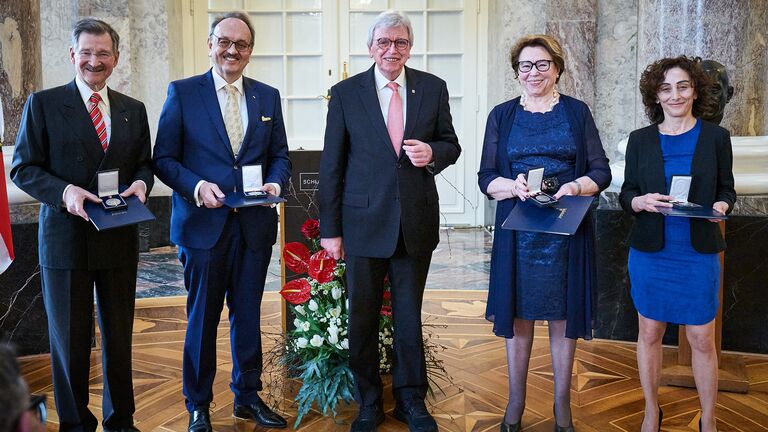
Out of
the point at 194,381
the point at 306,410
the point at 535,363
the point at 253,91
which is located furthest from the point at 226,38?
the point at 535,363

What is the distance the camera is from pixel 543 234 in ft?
10.5

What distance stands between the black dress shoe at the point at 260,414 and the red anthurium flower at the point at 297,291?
1.65 ft

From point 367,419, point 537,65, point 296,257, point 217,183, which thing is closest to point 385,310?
point 296,257

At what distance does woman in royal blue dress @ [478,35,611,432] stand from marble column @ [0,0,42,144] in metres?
2.88

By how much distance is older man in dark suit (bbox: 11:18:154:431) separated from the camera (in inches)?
116

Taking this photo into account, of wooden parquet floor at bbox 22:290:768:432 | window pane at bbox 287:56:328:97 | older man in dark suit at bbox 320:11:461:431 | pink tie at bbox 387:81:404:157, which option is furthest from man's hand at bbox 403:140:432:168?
window pane at bbox 287:56:328:97

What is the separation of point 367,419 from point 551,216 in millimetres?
1210

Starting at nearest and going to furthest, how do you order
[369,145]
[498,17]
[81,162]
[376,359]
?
[81,162] → [369,145] → [376,359] → [498,17]

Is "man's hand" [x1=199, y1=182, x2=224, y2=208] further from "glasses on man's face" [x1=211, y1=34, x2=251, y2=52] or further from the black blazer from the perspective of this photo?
the black blazer

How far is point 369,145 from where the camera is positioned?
3.22 meters

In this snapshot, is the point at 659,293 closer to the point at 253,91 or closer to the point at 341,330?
the point at 341,330

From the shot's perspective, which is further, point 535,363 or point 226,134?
point 535,363

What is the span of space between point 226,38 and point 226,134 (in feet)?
1.29

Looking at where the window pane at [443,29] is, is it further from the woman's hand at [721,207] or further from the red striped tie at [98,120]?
the red striped tie at [98,120]
